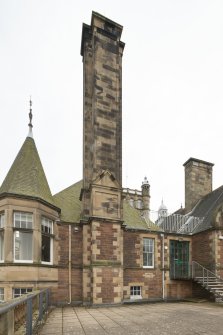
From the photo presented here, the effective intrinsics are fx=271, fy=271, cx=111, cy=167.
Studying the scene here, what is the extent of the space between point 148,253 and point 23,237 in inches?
361

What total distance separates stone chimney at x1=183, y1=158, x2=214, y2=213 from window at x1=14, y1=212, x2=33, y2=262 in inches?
651

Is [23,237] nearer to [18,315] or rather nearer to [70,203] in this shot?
[70,203]

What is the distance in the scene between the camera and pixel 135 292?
18.2 m

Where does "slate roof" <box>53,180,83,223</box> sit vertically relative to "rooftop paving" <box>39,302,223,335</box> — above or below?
above

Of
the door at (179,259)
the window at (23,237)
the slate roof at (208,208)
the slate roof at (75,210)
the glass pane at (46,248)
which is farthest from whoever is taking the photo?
the slate roof at (208,208)

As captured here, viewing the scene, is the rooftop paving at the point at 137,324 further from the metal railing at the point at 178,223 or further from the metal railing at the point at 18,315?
the metal railing at the point at 178,223

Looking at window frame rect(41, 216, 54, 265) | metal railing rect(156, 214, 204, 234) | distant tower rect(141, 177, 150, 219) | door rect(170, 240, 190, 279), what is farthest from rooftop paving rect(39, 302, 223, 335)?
distant tower rect(141, 177, 150, 219)

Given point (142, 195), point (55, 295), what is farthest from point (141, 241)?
point (142, 195)

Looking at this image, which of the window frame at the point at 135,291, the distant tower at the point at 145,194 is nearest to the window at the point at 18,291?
the window frame at the point at 135,291

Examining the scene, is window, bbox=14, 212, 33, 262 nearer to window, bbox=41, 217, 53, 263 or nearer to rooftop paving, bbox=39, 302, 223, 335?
window, bbox=41, 217, 53, 263

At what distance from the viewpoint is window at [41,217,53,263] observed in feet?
49.1

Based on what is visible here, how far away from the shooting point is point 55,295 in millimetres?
15156

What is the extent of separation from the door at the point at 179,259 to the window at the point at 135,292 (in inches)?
107

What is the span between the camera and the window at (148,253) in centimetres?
1908
